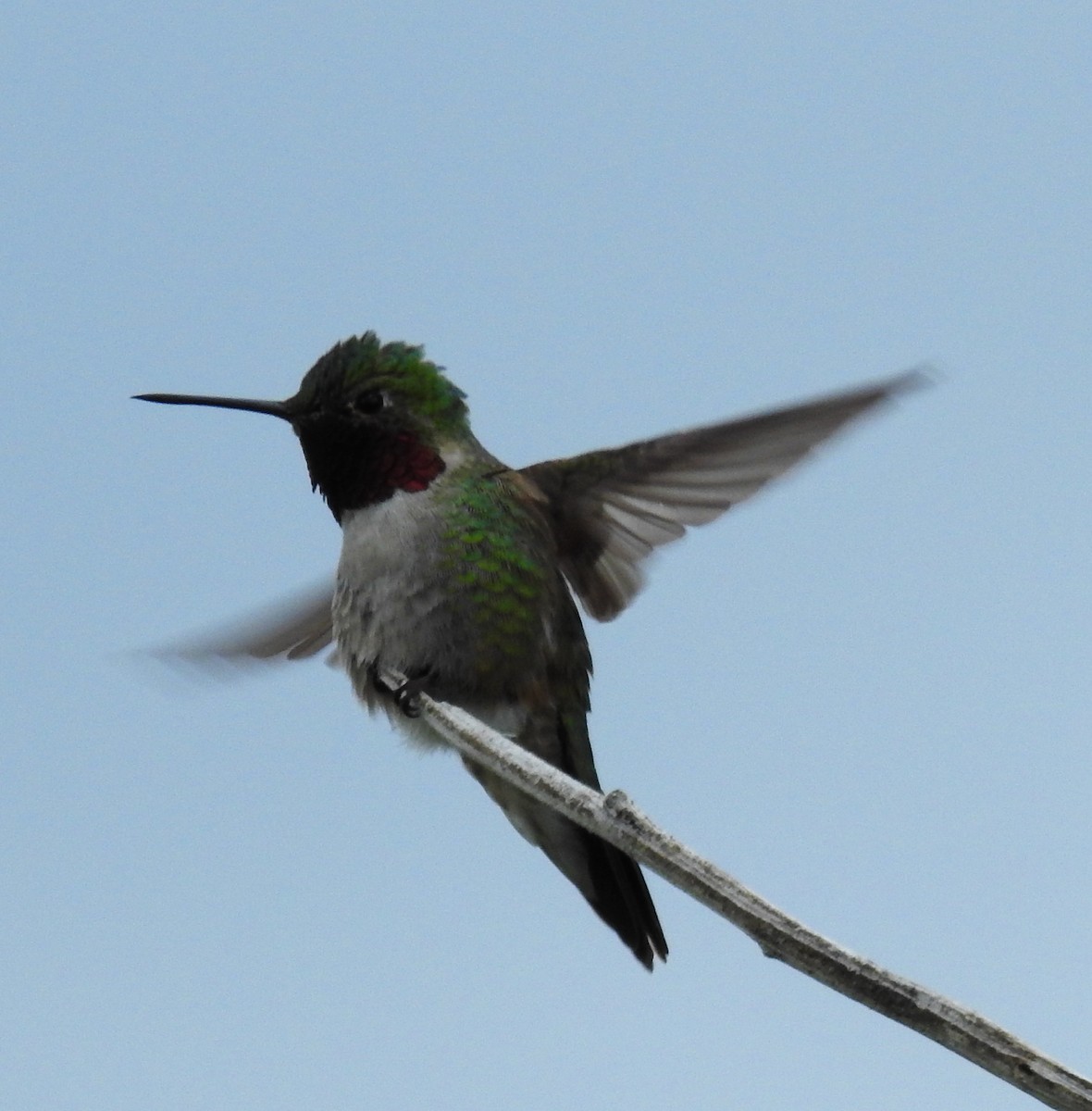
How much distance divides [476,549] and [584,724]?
83cm

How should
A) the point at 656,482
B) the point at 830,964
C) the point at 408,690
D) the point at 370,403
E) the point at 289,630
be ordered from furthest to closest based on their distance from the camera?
the point at 289,630, the point at 370,403, the point at 656,482, the point at 408,690, the point at 830,964

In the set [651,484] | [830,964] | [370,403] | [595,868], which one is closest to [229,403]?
[370,403]

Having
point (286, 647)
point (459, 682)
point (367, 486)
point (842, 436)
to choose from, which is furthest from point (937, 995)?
point (286, 647)

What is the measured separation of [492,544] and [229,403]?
109cm

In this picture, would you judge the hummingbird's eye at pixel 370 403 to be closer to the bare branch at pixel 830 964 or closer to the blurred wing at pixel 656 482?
the blurred wing at pixel 656 482

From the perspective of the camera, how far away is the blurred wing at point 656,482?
4641mm

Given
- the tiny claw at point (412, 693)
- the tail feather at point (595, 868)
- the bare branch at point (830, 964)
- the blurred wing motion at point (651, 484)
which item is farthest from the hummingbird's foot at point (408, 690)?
the bare branch at point (830, 964)

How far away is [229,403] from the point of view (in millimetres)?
5453

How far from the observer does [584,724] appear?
5512 mm

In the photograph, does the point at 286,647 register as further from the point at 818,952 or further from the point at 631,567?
the point at 818,952

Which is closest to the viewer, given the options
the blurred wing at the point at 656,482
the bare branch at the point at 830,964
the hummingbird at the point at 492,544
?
the bare branch at the point at 830,964

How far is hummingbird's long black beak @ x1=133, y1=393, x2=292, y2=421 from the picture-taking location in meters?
5.39

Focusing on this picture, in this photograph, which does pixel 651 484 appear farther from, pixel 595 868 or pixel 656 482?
pixel 595 868

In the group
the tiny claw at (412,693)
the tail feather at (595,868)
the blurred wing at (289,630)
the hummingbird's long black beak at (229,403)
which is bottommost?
the tail feather at (595,868)
